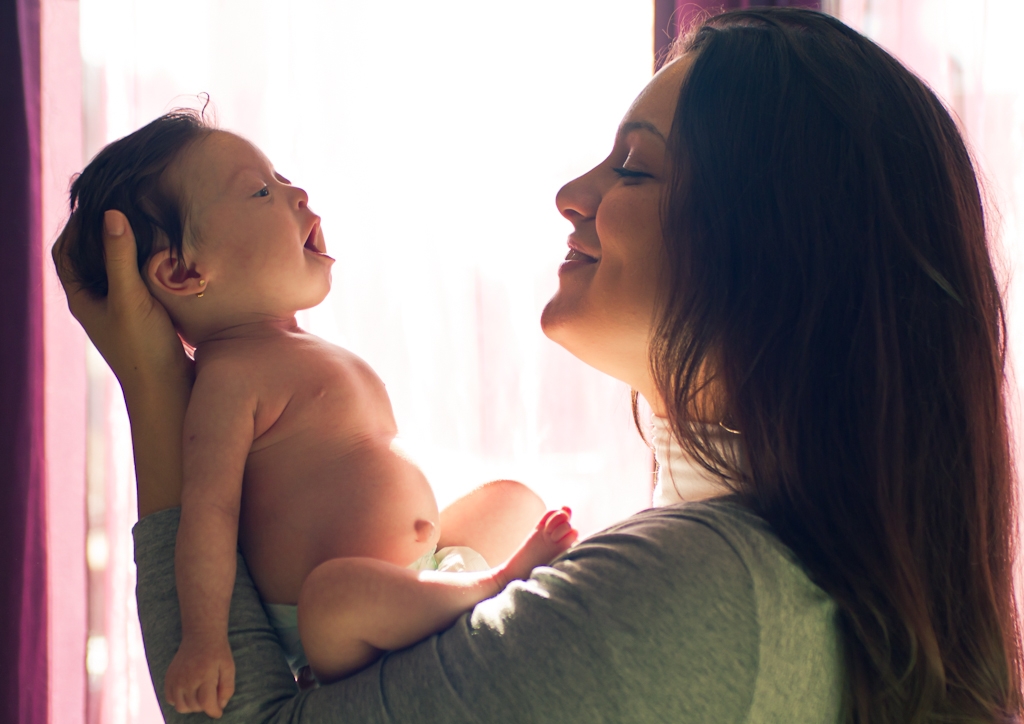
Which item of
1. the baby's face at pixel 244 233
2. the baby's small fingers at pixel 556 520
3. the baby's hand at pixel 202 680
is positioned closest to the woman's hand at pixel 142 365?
the baby's face at pixel 244 233

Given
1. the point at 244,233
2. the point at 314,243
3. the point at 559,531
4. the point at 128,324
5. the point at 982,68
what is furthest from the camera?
the point at 982,68

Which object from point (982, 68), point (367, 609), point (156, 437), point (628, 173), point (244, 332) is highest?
point (982, 68)

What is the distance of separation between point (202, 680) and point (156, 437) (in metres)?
0.33

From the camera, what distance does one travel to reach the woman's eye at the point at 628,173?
34.6 inches

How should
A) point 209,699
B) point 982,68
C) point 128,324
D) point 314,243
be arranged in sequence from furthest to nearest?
point 982,68 → point 314,243 → point 128,324 → point 209,699

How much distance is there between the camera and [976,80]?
1.74 meters

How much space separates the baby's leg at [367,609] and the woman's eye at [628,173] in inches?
20.6

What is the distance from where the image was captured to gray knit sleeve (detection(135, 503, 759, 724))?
60 cm

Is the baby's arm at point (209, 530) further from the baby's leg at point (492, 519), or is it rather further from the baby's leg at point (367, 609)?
the baby's leg at point (492, 519)

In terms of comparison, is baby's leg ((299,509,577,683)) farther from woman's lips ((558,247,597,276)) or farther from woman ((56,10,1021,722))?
woman's lips ((558,247,597,276))

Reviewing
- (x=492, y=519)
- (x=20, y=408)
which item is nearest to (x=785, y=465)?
(x=492, y=519)

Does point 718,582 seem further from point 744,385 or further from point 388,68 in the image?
point 388,68

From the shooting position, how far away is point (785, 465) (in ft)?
2.30

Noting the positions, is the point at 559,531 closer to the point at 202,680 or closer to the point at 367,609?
the point at 367,609
